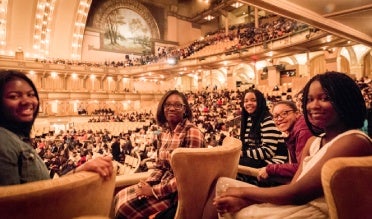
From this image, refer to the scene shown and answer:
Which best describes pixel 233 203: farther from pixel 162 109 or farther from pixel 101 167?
pixel 162 109

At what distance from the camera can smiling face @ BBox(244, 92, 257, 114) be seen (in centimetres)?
303

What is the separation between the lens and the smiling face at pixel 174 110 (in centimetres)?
239

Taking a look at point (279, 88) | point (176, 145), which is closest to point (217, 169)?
point (176, 145)

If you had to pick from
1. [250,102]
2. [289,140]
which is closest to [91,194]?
[289,140]

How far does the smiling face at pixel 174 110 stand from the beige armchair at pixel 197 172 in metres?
0.65

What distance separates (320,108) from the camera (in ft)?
4.81

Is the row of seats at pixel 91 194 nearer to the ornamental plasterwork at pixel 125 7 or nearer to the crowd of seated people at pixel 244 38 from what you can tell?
the crowd of seated people at pixel 244 38

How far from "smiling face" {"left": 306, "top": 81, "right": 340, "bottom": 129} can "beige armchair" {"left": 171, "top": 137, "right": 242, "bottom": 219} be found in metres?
0.56

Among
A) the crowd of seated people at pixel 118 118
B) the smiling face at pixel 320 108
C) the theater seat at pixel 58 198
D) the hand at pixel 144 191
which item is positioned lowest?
the crowd of seated people at pixel 118 118

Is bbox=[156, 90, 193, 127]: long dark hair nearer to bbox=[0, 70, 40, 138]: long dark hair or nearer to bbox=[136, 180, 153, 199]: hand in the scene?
bbox=[136, 180, 153, 199]: hand

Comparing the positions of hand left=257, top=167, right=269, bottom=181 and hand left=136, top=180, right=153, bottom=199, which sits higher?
hand left=257, top=167, right=269, bottom=181

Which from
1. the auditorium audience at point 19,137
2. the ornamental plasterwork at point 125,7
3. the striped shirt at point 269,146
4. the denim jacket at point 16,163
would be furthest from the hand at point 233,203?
the ornamental plasterwork at point 125,7

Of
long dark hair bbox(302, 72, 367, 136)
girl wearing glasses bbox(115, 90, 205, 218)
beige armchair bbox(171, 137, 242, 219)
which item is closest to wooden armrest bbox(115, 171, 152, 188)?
girl wearing glasses bbox(115, 90, 205, 218)

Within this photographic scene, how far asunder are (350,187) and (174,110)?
1.58 m
